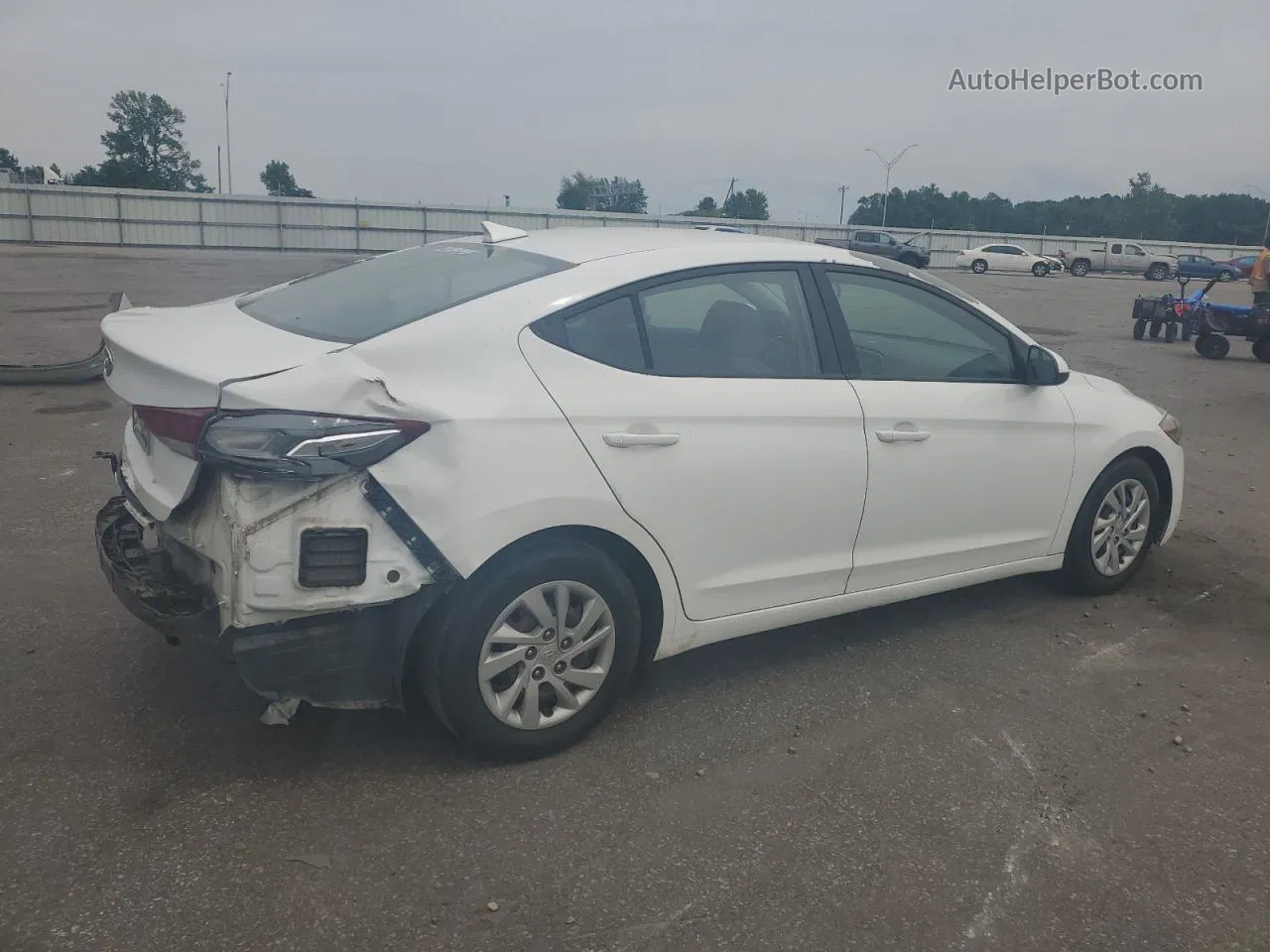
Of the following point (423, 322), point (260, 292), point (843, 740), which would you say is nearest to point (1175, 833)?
point (843, 740)

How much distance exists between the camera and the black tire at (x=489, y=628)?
3.14 meters

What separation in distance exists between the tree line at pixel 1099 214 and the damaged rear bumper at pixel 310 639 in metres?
79.0

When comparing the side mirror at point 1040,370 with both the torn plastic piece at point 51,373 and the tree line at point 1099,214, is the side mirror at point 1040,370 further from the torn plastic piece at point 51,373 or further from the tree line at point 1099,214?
the tree line at point 1099,214

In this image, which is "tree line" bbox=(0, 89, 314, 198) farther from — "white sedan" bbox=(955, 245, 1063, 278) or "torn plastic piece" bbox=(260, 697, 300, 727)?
"torn plastic piece" bbox=(260, 697, 300, 727)

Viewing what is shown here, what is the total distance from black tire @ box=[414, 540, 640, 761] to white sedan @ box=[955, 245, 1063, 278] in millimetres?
45778

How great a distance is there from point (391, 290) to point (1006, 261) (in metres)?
45.9

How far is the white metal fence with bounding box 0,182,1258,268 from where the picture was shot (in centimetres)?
3922

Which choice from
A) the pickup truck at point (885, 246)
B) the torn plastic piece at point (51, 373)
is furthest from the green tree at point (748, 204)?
the torn plastic piece at point (51, 373)

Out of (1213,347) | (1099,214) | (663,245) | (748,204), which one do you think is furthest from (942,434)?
(1099,214)

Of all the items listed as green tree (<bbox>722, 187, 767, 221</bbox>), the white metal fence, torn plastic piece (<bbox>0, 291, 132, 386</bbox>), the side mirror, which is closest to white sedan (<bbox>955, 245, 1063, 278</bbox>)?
the white metal fence

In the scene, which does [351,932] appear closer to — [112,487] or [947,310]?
[947,310]

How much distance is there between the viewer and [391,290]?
12.4 feet

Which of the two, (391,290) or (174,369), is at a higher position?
(391,290)

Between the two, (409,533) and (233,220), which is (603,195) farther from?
(409,533)
